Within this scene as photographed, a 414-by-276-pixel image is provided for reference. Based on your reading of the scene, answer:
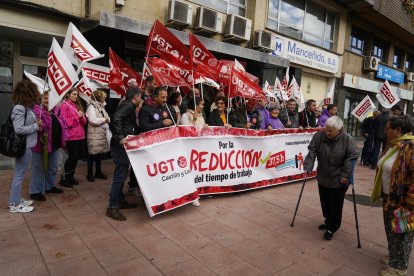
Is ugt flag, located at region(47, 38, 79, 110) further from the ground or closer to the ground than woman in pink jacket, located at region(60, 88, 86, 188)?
further from the ground

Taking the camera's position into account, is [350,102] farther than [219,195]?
Yes

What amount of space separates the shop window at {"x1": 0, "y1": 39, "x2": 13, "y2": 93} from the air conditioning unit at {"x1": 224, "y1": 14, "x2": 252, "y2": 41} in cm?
629

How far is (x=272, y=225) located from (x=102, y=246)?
7.81ft

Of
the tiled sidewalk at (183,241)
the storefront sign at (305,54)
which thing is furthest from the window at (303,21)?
the tiled sidewalk at (183,241)

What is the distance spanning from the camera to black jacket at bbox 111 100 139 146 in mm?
4422

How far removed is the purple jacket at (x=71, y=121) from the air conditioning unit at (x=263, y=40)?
730cm

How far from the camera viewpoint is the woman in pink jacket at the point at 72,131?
226 inches

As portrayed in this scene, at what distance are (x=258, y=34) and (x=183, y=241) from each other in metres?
9.00

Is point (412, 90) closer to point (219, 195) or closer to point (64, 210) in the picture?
point (219, 195)

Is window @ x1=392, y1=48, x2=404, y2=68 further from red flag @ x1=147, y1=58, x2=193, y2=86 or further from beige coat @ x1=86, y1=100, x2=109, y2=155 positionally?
beige coat @ x1=86, y1=100, x2=109, y2=155

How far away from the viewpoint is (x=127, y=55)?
8.86m

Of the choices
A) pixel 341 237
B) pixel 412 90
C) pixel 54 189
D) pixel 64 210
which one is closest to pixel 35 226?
pixel 64 210

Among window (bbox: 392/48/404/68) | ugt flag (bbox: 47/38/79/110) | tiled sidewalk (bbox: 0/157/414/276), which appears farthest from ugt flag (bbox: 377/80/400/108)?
window (bbox: 392/48/404/68)

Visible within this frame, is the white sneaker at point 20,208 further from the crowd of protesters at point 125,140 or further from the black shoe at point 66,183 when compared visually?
the black shoe at point 66,183
